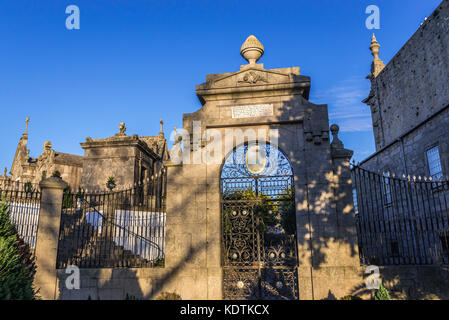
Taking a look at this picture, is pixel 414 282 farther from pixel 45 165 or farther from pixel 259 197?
pixel 45 165

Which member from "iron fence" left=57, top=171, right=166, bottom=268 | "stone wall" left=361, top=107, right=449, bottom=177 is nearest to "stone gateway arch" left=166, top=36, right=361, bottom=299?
"iron fence" left=57, top=171, right=166, bottom=268

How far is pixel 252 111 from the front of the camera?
10.6 metres

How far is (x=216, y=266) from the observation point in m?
9.55

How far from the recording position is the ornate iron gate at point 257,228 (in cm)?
955

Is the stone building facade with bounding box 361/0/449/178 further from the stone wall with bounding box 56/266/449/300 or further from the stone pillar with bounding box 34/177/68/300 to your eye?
the stone pillar with bounding box 34/177/68/300

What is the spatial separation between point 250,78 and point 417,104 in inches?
533

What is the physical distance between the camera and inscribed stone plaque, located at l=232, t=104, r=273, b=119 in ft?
34.5

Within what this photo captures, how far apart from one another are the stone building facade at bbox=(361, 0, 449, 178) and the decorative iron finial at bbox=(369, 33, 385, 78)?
1.82 feet

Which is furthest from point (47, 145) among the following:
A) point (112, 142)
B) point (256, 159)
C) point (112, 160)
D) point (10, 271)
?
point (10, 271)

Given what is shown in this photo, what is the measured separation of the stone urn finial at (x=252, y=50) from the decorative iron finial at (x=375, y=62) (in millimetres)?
16857

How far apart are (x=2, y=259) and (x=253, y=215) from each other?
619 cm

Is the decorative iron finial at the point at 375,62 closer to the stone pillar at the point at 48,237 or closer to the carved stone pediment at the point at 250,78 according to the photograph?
the carved stone pediment at the point at 250,78
